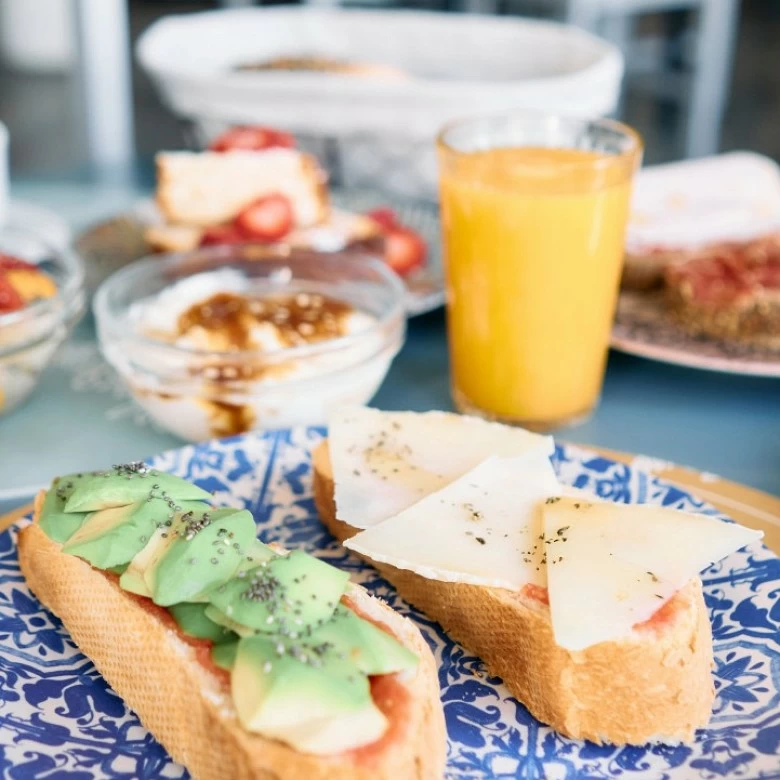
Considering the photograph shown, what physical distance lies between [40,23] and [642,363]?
644 centimetres

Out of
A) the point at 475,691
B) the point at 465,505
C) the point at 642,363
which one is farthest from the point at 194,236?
the point at 475,691

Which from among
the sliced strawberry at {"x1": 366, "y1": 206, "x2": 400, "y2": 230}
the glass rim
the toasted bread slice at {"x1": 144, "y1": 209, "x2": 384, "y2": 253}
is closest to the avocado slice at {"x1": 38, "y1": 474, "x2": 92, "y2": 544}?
the glass rim

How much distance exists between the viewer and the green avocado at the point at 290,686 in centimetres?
80

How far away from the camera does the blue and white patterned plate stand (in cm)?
93

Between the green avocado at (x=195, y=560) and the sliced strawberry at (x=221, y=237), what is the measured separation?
1.01m

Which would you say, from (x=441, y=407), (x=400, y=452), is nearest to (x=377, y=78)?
(x=441, y=407)

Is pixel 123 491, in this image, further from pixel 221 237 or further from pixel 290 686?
pixel 221 237

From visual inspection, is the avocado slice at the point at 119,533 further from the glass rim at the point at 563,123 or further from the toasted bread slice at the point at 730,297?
the toasted bread slice at the point at 730,297

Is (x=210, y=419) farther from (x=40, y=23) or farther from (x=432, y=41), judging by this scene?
(x=40, y=23)

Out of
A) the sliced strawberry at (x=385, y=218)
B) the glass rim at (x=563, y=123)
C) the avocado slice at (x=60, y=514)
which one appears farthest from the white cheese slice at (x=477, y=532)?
the sliced strawberry at (x=385, y=218)

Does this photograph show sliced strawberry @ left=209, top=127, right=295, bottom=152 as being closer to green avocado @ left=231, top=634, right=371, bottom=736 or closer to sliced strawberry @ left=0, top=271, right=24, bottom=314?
sliced strawberry @ left=0, top=271, right=24, bottom=314

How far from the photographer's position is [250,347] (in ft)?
4.92

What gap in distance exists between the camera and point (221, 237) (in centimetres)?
193

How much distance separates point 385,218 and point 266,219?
10.7 inches
